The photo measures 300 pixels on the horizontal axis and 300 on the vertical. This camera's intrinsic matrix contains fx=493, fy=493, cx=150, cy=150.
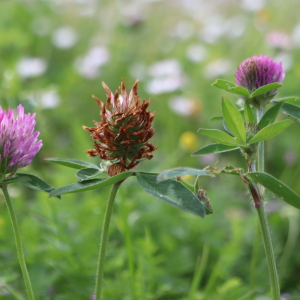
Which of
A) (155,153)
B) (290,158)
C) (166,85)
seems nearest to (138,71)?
(166,85)

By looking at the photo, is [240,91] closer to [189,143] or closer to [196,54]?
[189,143]

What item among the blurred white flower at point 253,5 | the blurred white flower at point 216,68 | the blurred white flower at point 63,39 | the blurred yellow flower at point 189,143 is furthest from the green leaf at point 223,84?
the blurred white flower at point 253,5

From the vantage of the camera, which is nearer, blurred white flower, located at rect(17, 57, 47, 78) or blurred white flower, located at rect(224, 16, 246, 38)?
blurred white flower, located at rect(17, 57, 47, 78)

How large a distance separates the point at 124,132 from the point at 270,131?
0.22 meters

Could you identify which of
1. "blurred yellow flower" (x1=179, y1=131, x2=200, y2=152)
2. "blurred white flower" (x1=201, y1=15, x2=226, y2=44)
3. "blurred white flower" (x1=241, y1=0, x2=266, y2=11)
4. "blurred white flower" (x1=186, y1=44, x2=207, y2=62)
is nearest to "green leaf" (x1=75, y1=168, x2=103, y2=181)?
"blurred yellow flower" (x1=179, y1=131, x2=200, y2=152)

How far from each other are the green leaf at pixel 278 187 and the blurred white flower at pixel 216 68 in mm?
2509

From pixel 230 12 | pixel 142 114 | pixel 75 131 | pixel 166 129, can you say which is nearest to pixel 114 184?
pixel 142 114

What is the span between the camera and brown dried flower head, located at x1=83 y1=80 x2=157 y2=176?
76 cm

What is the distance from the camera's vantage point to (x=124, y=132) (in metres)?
0.75

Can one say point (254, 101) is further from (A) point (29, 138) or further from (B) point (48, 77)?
(B) point (48, 77)

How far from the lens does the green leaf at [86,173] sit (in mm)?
738

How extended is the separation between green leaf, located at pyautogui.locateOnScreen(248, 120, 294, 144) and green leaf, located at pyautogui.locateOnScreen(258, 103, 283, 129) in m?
0.07

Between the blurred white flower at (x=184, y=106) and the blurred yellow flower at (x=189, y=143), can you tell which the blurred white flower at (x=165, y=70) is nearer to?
the blurred white flower at (x=184, y=106)

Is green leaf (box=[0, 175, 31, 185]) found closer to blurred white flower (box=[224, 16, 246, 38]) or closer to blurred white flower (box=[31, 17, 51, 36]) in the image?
blurred white flower (box=[31, 17, 51, 36])
